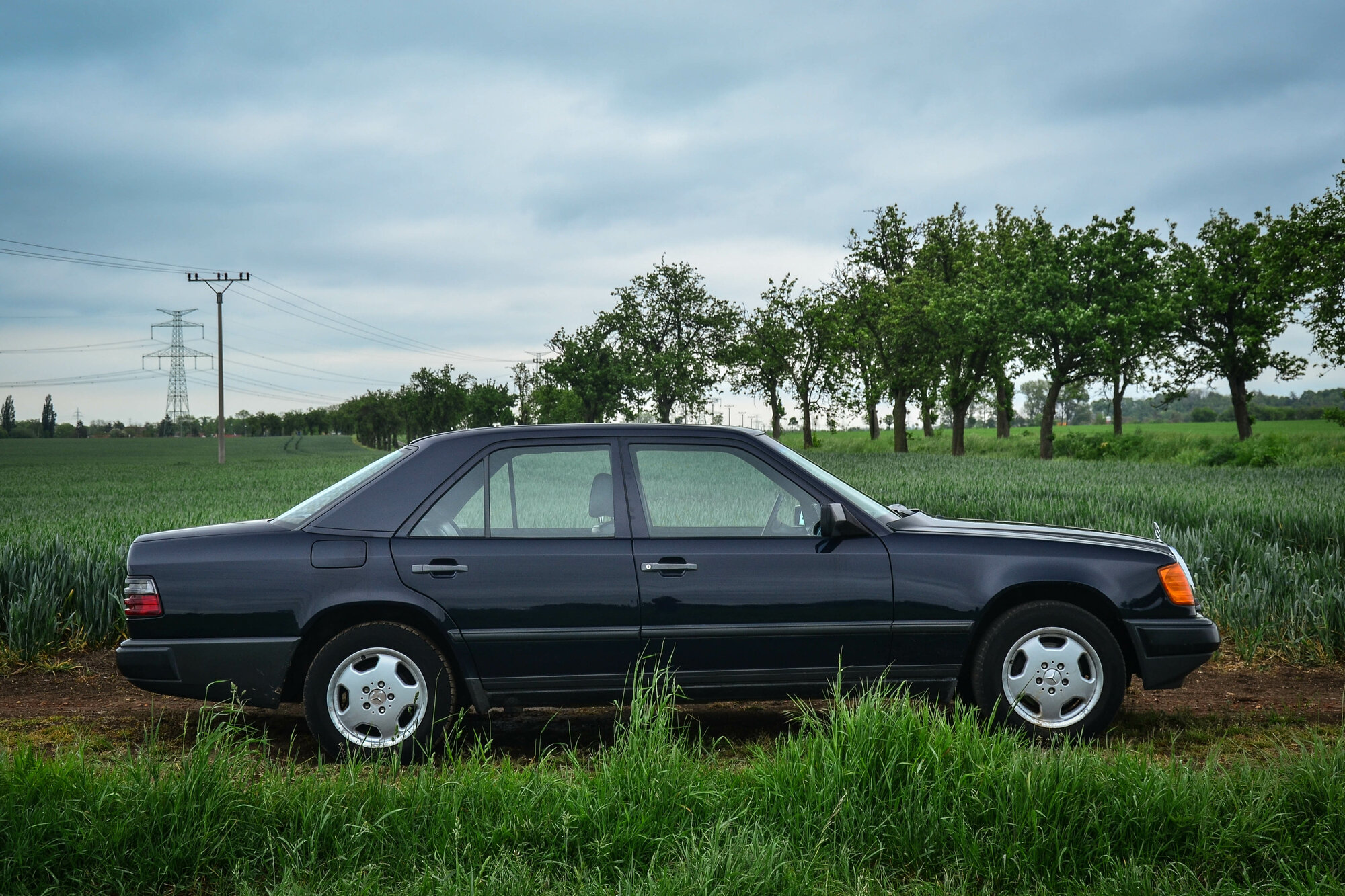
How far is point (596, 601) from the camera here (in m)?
4.38

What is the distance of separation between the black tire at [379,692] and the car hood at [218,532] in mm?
663

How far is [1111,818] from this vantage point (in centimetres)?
331

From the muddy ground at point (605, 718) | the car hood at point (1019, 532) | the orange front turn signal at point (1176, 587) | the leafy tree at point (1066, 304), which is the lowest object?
the muddy ground at point (605, 718)

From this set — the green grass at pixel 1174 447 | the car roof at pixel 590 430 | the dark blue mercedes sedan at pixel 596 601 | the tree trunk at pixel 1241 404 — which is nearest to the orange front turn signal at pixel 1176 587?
the dark blue mercedes sedan at pixel 596 601

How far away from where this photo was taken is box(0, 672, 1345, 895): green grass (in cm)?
304

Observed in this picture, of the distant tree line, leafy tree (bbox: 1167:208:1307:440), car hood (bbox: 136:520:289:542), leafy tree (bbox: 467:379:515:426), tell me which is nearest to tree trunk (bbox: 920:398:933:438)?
the distant tree line

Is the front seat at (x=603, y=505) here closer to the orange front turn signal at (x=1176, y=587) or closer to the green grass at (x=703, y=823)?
the green grass at (x=703, y=823)

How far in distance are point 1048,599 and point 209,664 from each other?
4030 mm

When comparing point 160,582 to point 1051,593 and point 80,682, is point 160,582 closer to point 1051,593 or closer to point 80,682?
point 80,682

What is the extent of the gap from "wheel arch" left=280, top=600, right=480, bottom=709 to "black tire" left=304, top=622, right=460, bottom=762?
0.29ft

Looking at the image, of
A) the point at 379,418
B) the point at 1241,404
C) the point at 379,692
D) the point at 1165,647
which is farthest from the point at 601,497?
the point at 379,418

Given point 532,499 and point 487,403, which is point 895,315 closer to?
point 532,499

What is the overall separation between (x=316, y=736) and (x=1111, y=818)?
329 centimetres

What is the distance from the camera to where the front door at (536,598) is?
435 centimetres
